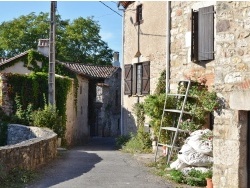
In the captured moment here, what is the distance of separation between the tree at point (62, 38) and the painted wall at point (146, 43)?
2173 centimetres

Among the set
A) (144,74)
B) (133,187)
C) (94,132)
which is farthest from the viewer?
(94,132)

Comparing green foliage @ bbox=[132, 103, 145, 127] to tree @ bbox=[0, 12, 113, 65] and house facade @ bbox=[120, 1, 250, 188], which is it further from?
tree @ bbox=[0, 12, 113, 65]

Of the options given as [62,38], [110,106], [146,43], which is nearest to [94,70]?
[110,106]

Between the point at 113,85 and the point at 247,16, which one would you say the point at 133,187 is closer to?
the point at 247,16

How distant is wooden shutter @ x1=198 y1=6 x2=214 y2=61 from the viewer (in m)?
10.9

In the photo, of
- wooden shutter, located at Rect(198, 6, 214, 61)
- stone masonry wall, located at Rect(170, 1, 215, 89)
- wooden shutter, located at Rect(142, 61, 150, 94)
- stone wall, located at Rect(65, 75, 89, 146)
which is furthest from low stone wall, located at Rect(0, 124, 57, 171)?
stone wall, located at Rect(65, 75, 89, 146)

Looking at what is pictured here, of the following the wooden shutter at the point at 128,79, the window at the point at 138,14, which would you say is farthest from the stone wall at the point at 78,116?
the window at the point at 138,14

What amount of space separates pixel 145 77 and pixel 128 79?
1585mm

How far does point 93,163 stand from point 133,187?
3481mm

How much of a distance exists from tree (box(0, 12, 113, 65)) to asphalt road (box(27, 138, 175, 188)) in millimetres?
27965

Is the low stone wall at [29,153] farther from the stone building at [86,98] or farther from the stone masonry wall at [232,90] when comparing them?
the stone building at [86,98]

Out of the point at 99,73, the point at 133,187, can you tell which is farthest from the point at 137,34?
the point at 99,73

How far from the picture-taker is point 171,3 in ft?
42.8

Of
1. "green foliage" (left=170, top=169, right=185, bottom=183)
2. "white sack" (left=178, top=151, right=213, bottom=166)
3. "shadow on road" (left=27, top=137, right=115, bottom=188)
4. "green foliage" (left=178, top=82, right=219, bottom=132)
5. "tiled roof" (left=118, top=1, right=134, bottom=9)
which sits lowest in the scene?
"shadow on road" (left=27, top=137, right=115, bottom=188)
